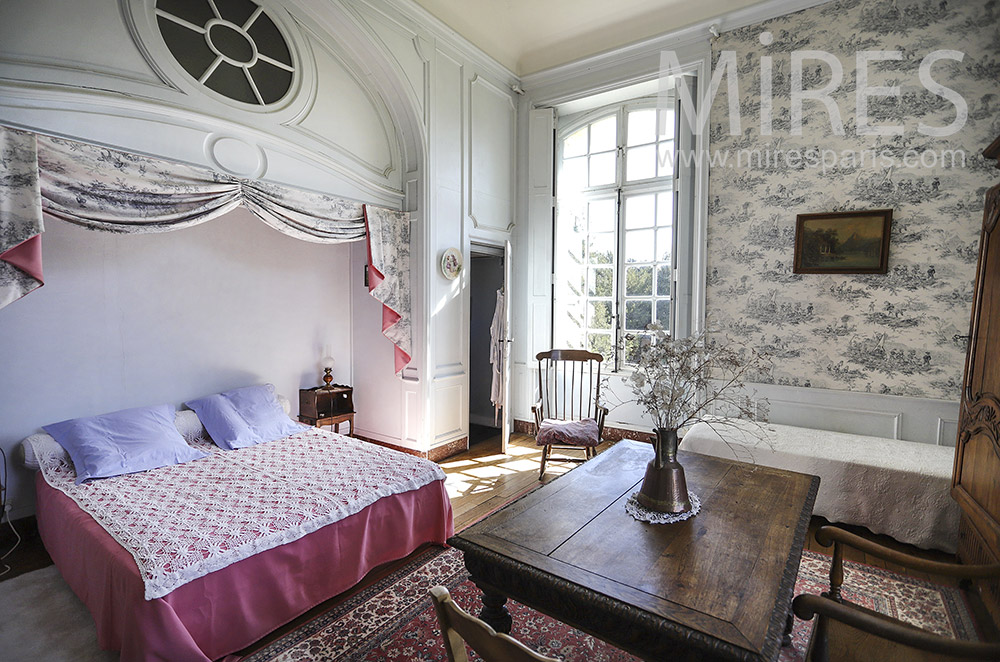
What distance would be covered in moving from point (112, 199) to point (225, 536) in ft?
6.27

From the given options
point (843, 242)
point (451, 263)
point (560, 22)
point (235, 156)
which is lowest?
point (451, 263)

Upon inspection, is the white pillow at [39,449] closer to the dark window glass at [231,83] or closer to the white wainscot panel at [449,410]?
the dark window glass at [231,83]

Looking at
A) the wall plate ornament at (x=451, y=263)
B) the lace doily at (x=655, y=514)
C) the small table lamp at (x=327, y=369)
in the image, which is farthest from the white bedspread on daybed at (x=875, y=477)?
the small table lamp at (x=327, y=369)

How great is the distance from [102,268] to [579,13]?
4.52 meters

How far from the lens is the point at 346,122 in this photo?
13.1ft

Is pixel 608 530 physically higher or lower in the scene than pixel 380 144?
lower

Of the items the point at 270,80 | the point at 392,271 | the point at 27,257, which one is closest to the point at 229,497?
the point at 27,257

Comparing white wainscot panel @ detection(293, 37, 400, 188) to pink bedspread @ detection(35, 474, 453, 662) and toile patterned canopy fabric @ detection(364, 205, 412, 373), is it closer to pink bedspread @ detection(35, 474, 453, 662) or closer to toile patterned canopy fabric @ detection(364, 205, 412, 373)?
toile patterned canopy fabric @ detection(364, 205, 412, 373)

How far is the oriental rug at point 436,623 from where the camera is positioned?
6.79 feet

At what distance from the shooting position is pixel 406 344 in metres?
4.37

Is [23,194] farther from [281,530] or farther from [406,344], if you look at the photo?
[406,344]

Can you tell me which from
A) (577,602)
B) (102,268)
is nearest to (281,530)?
(577,602)

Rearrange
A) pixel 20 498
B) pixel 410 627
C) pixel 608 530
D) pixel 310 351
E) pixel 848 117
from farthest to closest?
pixel 310 351 < pixel 848 117 < pixel 20 498 < pixel 410 627 < pixel 608 530

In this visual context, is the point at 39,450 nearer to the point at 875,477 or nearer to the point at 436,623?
the point at 436,623
